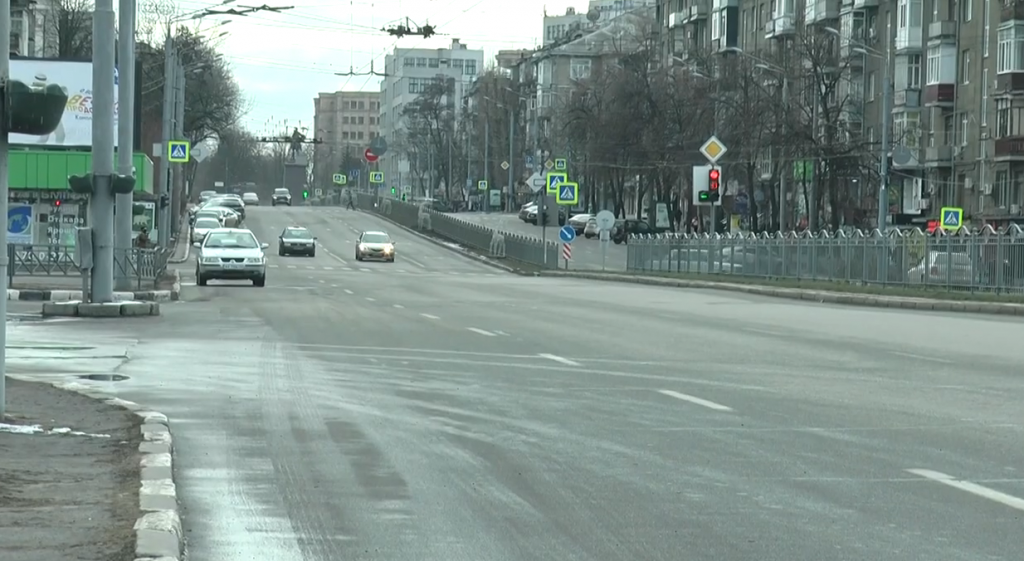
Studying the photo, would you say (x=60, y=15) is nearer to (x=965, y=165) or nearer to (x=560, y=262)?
(x=560, y=262)

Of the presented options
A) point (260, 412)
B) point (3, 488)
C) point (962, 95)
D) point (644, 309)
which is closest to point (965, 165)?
point (962, 95)

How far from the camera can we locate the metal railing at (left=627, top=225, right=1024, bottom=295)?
129 ft

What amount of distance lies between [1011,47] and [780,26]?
27.4 meters

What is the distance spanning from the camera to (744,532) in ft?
26.2

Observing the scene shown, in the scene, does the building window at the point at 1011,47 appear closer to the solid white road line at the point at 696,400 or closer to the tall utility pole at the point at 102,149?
the tall utility pole at the point at 102,149

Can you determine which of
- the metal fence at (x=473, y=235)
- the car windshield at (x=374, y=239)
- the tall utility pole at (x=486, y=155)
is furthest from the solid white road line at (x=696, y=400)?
the tall utility pole at (x=486, y=155)

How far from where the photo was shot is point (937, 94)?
77.9m

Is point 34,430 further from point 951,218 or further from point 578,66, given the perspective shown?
point 578,66

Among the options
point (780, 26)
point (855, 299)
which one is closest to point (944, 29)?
point (780, 26)

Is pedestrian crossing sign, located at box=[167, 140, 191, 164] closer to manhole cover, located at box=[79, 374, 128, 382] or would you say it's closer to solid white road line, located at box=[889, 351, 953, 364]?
solid white road line, located at box=[889, 351, 953, 364]

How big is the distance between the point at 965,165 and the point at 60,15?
160 feet

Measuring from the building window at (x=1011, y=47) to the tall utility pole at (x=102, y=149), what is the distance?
5061 cm

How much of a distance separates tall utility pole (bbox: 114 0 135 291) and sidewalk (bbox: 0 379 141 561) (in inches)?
801

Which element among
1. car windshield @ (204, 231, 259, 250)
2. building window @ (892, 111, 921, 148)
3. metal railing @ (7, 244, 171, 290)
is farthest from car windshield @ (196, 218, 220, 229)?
car windshield @ (204, 231, 259, 250)
